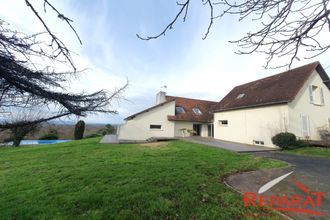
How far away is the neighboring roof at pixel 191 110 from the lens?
71.4 ft

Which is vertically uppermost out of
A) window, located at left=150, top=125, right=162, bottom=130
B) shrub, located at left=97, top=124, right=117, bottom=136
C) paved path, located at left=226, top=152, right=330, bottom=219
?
window, located at left=150, top=125, right=162, bottom=130

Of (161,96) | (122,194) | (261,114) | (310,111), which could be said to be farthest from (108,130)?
(122,194)

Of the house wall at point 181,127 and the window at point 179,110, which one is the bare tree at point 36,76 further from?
the window at point 179,110

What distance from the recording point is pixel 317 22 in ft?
7.52

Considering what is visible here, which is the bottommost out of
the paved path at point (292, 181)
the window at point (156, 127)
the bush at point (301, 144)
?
the paved path at point (292, 181)

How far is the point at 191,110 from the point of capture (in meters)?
23.5

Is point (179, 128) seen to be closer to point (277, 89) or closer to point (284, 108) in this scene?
point (277, 89)

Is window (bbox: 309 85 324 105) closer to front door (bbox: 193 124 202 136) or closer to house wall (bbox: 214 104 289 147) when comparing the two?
house wall (bbox: 214 104 289 147)

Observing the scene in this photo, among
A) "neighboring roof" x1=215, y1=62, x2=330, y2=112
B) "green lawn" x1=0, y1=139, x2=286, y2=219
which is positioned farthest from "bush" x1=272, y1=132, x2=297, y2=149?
"green lawn" x1=0, y1=139, x2=286, y2=219

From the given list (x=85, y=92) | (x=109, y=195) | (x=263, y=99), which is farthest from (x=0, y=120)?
(x=263, y=99)

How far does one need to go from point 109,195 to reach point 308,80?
16697mm

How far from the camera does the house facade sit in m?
13.3

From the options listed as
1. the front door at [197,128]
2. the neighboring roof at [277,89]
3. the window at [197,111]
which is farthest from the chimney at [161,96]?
the neighboring roof at [277,89]
